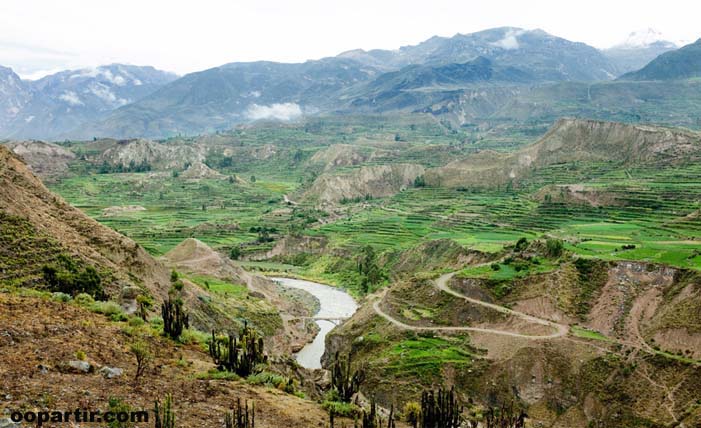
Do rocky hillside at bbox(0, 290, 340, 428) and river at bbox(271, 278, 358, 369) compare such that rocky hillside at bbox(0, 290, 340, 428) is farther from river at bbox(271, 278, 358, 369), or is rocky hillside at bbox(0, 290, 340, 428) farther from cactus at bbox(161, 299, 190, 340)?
river at bbox(271, 278, 358, 369)

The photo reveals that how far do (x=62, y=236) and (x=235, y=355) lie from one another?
1163 inches

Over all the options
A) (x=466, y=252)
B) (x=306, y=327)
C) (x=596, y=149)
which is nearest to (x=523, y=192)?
(x=596, y=149)

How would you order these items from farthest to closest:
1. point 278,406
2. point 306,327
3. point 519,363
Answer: point 306,327 → point 519,363 → point 278,406

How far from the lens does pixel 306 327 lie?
3570 inches

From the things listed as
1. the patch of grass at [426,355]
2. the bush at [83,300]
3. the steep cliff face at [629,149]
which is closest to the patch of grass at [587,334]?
the patch of grass at [426,355]

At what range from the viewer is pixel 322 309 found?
345ft

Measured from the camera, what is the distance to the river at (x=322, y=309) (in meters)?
78.8

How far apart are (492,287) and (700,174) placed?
9379 cm

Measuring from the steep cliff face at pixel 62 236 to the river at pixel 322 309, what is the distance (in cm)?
2315

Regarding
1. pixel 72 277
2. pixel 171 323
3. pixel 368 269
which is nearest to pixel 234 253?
pixel 368 269

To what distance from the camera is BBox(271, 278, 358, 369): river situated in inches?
3100

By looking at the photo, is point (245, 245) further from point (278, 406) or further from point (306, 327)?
point (278, 406)

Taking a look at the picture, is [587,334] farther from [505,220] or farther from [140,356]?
[505,220]

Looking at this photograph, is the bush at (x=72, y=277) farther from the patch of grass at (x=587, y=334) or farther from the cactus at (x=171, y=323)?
the patch of grass at (x=587, y=334)
